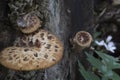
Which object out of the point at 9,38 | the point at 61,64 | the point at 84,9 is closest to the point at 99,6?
the point at 84,9

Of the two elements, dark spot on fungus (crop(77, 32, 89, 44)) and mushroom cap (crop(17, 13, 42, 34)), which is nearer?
mushroom cap (crop(17, 13, 42, 34))

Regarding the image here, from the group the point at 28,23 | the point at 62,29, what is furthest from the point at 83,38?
the point at 28,23

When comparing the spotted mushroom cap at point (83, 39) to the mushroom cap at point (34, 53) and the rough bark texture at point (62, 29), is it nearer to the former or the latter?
the rough bark texture at point (62, 29)

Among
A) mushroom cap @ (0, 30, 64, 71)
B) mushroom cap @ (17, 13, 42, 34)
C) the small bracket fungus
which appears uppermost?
mushroom cap @ (17, 13, 42, 34)

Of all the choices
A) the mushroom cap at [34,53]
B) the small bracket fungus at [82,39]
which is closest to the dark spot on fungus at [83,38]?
the small bracket fungus at [82,39]

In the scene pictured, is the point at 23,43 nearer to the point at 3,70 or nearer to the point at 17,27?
the point at 17,27

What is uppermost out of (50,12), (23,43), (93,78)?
(50,12)

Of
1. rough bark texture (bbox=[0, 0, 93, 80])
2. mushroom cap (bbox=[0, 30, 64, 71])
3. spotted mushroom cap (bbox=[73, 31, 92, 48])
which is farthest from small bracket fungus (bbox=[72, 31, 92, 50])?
mushroom cap (bbox=[0, 30, 64, 71])

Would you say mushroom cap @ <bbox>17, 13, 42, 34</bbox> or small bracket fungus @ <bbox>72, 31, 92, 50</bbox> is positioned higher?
mushroom cap @ <bbox>17, 13, 42, 34</bbox>

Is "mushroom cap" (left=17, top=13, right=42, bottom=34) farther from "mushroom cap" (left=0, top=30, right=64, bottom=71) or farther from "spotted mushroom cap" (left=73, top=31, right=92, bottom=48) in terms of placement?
"spotted mushroom cap" (left=73, top=31, right=92, bottom=48)
